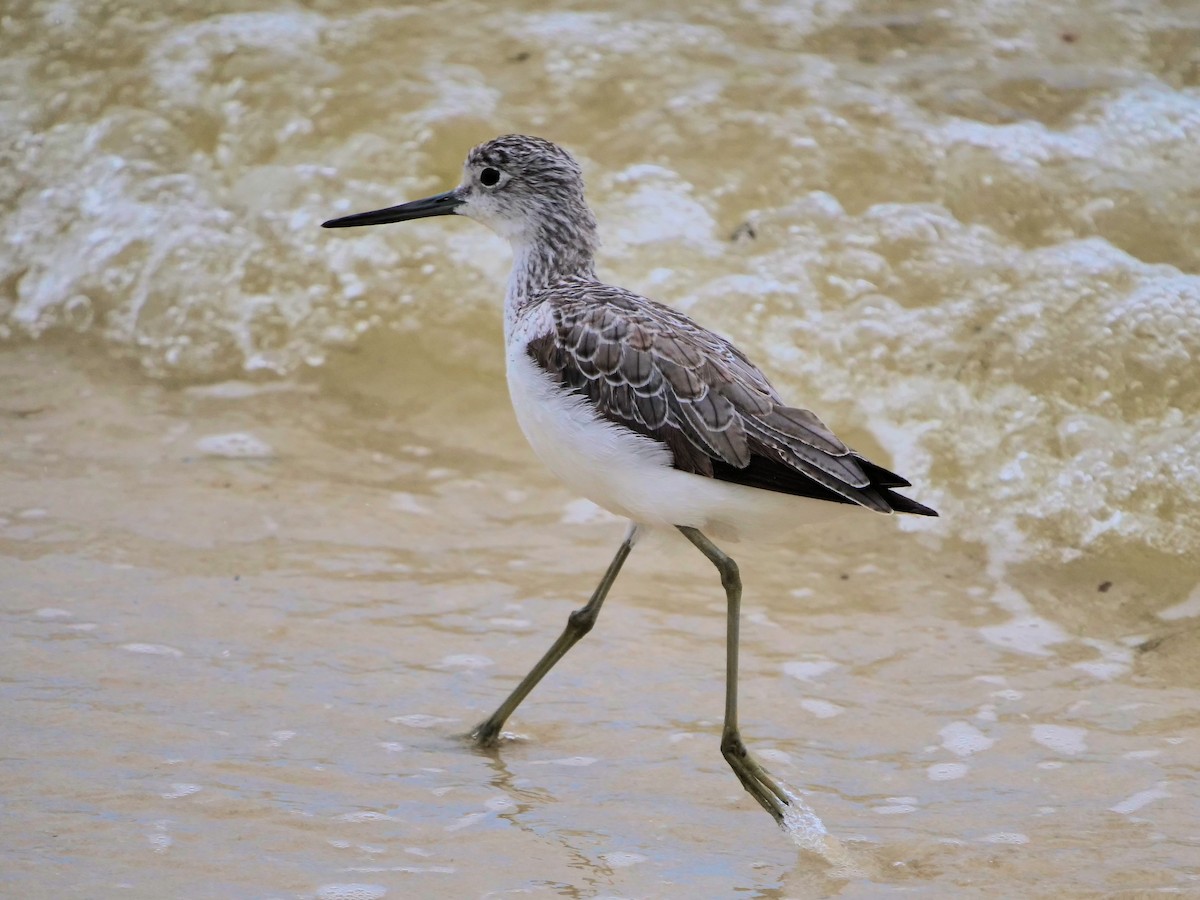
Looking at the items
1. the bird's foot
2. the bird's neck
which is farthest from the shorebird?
the bird's neck

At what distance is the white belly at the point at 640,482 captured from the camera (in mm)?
4145

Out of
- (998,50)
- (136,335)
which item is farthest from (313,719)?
(998,50)

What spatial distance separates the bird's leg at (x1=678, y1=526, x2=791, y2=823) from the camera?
13.4ft

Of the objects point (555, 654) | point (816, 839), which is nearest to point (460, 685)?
point (555, 654)

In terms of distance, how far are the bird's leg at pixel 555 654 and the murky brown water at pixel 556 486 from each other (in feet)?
0.30

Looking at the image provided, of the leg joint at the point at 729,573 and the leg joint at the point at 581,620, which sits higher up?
the leg joint at the point at 729,573

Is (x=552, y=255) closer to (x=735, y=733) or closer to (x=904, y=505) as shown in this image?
(x=904, y=505)

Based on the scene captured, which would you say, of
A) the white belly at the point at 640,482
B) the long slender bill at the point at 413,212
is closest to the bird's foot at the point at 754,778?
the white belly at the point at 640,482

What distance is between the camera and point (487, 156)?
518cm

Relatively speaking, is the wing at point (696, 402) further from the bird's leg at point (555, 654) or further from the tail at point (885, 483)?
the bird's leg at point (555, 654)

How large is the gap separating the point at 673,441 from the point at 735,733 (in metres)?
0.83

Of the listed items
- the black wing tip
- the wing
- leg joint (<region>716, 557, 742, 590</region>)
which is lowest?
leg joint (<region>716, 557, 742, 590</region>)

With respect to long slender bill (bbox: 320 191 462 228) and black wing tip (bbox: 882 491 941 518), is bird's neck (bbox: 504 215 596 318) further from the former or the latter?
black wing tip (bbox: 882 491 941 518)

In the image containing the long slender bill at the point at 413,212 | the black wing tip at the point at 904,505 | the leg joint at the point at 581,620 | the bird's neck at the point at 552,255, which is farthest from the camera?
the long slender bill at the point at 413,212
